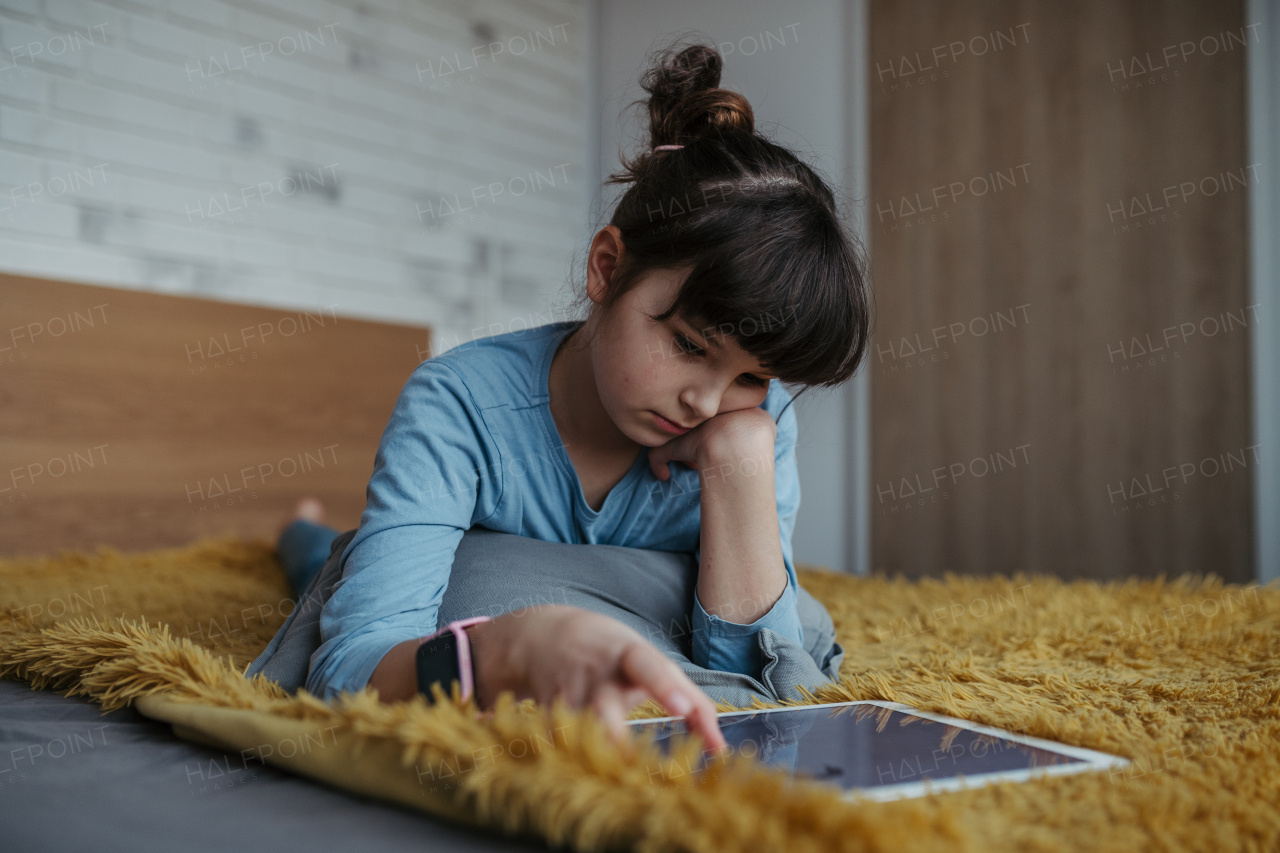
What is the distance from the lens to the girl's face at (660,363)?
71 centimetres

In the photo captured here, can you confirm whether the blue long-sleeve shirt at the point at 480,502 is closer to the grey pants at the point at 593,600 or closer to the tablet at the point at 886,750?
the grey pants at the point at 593,600

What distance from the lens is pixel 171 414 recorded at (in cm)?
192

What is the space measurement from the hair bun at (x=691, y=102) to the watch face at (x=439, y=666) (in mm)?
544

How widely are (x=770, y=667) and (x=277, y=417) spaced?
167cm

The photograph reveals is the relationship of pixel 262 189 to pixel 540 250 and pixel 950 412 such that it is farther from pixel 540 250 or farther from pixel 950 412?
pixel 950 412

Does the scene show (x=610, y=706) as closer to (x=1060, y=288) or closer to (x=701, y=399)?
(x=701, y=399)

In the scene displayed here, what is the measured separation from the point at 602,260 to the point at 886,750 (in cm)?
48

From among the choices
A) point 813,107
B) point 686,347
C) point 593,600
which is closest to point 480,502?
point 593,600

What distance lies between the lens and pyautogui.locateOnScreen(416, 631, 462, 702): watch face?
51 centimetres

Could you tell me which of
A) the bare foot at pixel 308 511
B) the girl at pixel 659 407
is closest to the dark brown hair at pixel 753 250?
the girl at pixel 659 407

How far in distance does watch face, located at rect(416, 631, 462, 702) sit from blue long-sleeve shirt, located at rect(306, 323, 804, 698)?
81mm

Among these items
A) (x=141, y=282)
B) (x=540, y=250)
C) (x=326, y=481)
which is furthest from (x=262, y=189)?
(x=540, y=250)

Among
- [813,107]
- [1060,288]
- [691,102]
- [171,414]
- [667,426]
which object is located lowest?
[667,426]

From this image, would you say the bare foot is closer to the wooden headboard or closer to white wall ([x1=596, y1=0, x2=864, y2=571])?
the wooden headboard
